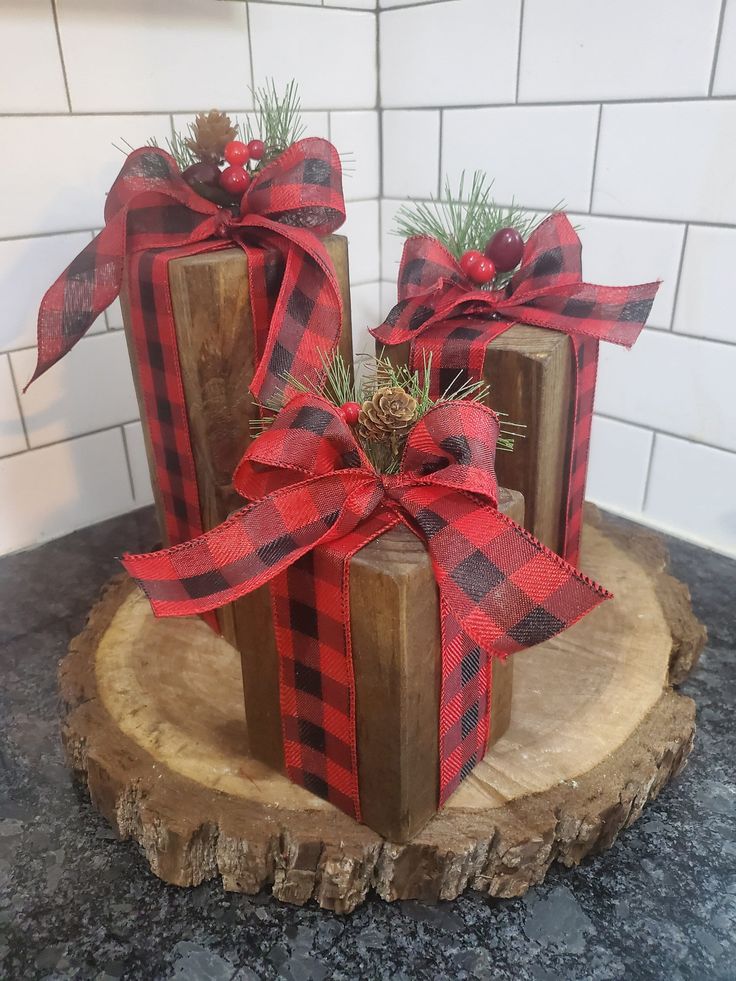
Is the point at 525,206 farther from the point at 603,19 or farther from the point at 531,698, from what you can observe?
the point at 531,698

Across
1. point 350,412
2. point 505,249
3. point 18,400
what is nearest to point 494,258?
point 505,249

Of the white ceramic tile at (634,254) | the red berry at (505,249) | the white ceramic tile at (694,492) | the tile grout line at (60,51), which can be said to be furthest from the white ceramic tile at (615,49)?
the tile grout line at (60,51)

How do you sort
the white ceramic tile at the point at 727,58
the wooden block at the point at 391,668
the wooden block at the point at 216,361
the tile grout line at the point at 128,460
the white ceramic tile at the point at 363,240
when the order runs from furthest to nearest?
1. the white ceramic tile at the point at 363,240
2. the tile grout line at the point at 128,460
3. the white ceramic tile at the point at 727,58
4. the wooden block at the point at 216,361
5. the wooden block at the point at 391,668

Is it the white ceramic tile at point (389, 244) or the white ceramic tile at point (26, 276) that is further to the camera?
the white ceramic tile at point (389, 244)

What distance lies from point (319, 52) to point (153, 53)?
0.20m

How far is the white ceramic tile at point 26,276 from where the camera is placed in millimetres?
753

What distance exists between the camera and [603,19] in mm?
753

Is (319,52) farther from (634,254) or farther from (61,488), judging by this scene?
(61,488)

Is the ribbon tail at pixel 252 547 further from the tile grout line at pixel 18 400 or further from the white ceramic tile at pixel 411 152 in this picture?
the white ceramic tile at pixel 411 152

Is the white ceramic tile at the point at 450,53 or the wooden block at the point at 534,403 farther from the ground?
the white ceramic tile at the point at 450,53

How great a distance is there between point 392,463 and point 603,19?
525 mm

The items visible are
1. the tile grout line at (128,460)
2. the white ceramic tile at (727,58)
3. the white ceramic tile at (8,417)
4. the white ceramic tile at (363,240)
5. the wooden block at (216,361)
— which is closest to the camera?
the wooden block at (216,361)

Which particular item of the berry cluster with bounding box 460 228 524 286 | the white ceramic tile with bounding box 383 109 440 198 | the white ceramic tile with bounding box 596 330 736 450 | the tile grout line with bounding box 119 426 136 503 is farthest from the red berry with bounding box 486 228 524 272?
the tile grout line with bounding box 119 426 136 503

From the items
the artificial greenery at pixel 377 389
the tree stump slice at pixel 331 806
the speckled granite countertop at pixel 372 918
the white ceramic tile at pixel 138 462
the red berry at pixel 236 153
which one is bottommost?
the speckled granite countertop at pixel 372 918
